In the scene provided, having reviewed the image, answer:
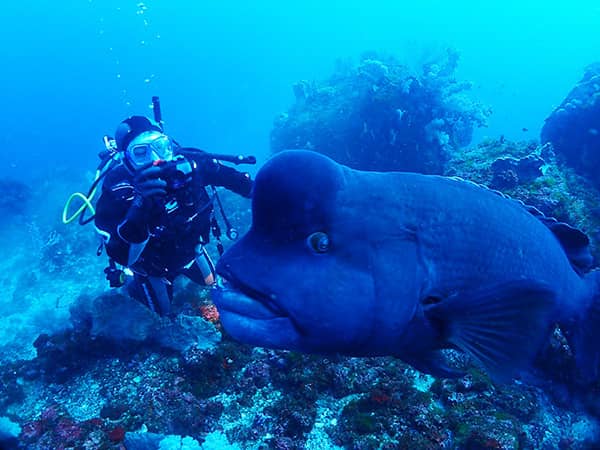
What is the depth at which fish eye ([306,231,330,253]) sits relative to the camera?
1753 millimetres

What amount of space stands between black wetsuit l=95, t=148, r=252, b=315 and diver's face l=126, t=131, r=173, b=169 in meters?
0.30

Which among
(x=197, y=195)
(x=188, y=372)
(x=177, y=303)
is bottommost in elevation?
(x=177, y=303)

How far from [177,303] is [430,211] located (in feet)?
20.7

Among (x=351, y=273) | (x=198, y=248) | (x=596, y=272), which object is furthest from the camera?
(x=198, y=248)

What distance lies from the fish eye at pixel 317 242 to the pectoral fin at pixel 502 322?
0.60 metres

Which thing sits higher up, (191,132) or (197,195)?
(197,195)

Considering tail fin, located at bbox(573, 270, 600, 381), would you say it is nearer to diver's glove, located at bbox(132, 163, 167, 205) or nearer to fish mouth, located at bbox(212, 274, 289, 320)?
fish mouth, located at bbox(212, 274, 289, 320)

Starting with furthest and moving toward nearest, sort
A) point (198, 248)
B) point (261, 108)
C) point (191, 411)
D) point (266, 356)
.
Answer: point (261, 108)
point (198, 248)
point (266, 356)
point (191, 411)

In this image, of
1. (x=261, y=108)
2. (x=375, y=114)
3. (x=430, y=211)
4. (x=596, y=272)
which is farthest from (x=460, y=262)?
(x=261, y=108)

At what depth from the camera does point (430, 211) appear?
6.65ft

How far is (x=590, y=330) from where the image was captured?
8.40ft

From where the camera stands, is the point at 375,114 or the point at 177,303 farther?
the point at 375,114

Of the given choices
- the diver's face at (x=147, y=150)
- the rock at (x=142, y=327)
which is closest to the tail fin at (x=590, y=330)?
the rock at (x=142, y=327)

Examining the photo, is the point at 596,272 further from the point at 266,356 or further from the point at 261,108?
the point at 261,108
